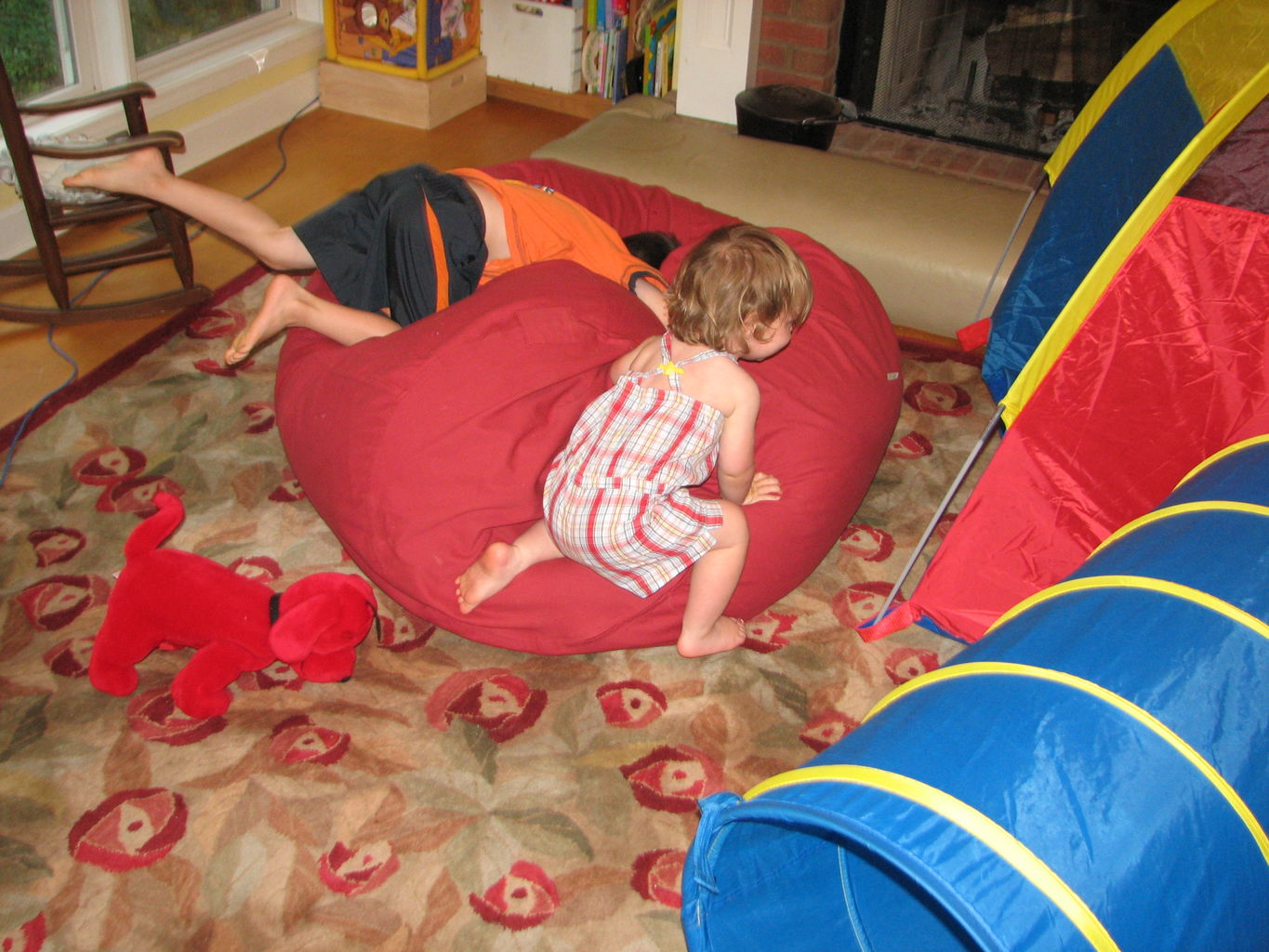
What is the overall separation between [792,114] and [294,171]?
1589 mm

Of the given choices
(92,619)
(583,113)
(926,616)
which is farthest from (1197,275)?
(583,113)

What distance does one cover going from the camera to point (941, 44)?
3.41m

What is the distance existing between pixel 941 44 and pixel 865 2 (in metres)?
0.32

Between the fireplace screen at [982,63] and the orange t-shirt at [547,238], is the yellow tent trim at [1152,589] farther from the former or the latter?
the fireplace screen at [982,63]

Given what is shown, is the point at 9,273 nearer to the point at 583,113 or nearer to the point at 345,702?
the point at 345,702

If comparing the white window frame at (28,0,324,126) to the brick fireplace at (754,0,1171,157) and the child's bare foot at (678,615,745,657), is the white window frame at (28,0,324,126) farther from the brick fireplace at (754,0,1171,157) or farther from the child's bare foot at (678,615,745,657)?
the child's bare foot at (678,615,745,657)

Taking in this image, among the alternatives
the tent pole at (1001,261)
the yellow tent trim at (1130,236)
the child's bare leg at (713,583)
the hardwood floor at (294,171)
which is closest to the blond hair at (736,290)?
the child's bare leg at (713,583)

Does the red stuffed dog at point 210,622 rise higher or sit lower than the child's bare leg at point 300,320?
lower

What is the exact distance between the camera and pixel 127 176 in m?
2.19

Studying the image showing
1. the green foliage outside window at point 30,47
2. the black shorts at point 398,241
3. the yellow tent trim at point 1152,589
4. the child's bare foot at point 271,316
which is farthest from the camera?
the green foliage outside window at point 30,47

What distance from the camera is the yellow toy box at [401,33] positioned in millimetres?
3520

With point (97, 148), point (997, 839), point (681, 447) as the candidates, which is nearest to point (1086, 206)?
point (681, 447)

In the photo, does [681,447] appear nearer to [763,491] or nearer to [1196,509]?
[763,491]

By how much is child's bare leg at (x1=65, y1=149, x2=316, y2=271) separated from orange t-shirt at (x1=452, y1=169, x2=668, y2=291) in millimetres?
411
